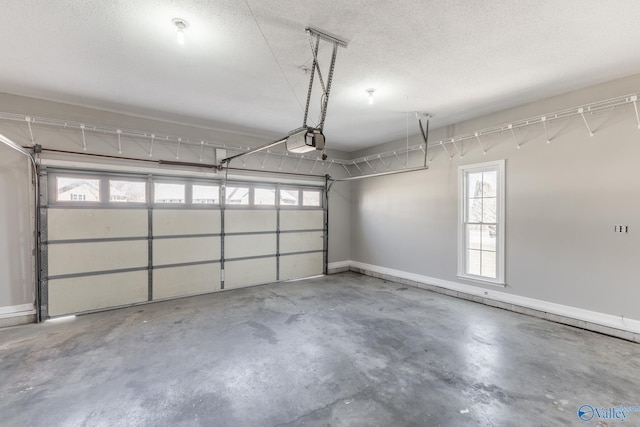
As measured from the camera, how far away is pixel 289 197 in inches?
247

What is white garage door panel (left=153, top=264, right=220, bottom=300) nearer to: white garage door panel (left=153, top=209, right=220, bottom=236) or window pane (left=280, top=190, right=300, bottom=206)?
white garage door panel (left=153, top=209, right=220, bottom=236)

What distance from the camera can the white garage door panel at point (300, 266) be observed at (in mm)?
6125

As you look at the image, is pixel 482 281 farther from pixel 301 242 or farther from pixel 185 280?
pixel 185 280

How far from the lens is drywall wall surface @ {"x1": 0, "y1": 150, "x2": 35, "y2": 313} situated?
12.0 feet

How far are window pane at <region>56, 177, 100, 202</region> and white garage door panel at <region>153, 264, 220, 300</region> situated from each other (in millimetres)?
1495

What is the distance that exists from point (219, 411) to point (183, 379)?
62 centimetres

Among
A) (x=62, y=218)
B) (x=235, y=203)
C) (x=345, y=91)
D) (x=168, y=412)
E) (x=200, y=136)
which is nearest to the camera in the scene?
(x=168, y=412)

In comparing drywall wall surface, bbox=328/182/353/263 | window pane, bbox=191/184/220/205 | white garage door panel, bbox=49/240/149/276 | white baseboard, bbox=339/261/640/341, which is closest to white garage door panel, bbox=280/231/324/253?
drywall wall surface, bbox=328/182/353/263

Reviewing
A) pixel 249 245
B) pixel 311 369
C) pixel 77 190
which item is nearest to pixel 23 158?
pixel 77 190

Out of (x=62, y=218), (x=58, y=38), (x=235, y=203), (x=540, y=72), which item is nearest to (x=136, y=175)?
(x=62, y=218)

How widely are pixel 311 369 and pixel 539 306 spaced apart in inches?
135

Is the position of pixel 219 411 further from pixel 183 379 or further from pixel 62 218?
pixel 62 218

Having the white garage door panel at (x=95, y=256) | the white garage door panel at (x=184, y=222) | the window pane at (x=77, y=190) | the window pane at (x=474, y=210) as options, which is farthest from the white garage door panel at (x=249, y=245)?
the window pane at (x=474, y=210)

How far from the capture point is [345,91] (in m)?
3.59
